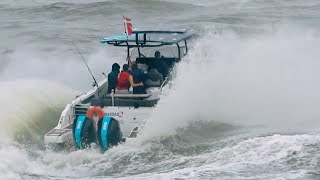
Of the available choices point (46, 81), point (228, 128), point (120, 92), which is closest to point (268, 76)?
A: point (228, 128)

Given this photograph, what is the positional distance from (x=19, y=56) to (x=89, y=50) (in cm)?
237

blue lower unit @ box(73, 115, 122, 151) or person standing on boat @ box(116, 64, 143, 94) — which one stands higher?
person standing on boat @ box(116, 64, 143, 94)

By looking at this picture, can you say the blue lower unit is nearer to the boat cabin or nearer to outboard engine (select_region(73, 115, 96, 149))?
outboard engine (select_region(73, 115, 96, 149))

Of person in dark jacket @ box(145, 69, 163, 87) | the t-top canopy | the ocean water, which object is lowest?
the ocean water

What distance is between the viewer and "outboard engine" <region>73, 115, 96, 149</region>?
47.4 ft

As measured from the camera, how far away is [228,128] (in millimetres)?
16266

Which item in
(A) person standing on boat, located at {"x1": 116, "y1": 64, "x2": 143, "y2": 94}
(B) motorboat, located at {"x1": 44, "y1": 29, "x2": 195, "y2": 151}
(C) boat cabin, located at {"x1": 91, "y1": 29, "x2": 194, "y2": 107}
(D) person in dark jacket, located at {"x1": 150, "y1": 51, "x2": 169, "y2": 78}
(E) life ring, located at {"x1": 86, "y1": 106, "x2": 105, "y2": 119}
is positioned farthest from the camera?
(D) person in dark jacket, located at {"x1": 150, "y1": 51, "x2": 169, "y2": 78}

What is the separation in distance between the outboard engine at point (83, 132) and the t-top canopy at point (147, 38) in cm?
237

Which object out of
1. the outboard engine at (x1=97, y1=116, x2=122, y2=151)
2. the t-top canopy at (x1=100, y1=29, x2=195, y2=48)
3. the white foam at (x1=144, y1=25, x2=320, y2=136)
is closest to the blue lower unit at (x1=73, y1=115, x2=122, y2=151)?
the outboard engine at (x1=97, y1=116, x2=122, y2=151)

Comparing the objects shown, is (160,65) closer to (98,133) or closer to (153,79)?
(153,79)

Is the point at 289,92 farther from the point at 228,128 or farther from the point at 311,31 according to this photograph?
the point at 311,31

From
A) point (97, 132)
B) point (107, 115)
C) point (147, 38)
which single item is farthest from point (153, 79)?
point (97, 132)

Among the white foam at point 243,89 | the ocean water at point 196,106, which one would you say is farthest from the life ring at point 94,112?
the white foam at point 243,89

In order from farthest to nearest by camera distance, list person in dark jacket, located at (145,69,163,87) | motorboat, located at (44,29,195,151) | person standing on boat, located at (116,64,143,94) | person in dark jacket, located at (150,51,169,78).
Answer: person in dark jacket, located at (150,51,169,78) → person in dark jacket, located at (145,69,163,87) → person standing on boat, located at (116,64,143,94) → motorboat, located at (44,29,195,151)
